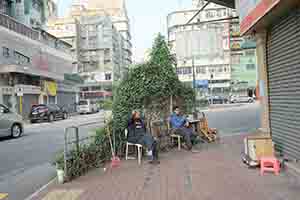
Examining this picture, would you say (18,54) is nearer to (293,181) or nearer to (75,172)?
(75,172)

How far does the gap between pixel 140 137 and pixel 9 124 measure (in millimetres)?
8936

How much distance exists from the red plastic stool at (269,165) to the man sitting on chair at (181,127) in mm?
2807

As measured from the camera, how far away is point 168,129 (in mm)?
8664

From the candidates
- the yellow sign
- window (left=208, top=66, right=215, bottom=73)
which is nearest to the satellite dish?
window (left=208, top=66, right=215, bottom=73)

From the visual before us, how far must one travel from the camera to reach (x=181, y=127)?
27.6 ft

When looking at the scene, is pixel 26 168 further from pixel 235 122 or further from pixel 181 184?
pixel 235 122

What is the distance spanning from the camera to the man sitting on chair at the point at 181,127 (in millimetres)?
8298

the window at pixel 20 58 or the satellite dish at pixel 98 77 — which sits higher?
the satellite dish at pixel 98 77

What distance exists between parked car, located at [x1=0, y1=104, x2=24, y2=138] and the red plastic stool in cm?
1144

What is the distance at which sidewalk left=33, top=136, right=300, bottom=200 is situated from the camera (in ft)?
15.1

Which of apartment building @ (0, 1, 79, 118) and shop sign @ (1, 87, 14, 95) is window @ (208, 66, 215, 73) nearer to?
apartment building @ (0, 1, 79, 118)

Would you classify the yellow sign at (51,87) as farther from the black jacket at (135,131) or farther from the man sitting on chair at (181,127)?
the black jacket at (135,131)

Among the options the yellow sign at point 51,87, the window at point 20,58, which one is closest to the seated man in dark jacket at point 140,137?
the window at point 20,58

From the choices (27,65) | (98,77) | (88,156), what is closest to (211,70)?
(98,77)
